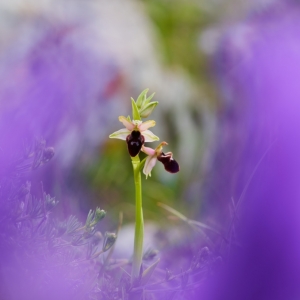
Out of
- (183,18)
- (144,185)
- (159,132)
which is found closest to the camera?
(144,185)

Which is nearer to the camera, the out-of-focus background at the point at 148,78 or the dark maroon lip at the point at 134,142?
the dark maroon lip at the point at 134,142

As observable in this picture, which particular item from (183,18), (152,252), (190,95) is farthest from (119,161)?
(152,252)

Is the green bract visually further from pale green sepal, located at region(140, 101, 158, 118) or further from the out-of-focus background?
the out-of-focus background

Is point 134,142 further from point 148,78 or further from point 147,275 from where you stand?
point 148,78

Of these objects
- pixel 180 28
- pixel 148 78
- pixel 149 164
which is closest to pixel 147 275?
pixel 149 164

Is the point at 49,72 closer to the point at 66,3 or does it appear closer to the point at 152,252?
the point at 152,252

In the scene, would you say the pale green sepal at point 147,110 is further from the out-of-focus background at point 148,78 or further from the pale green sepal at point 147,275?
the out-of-focus background at point 148,78

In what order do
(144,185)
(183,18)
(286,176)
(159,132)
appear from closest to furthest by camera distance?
(286,176) → (144,185) → (159,132) → (183,18)

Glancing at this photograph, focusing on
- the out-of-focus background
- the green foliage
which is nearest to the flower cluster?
the out-of-focus background

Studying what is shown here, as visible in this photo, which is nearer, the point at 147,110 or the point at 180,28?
the point at 147,110

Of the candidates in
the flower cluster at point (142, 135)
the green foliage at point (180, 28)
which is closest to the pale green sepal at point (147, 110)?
the flower cluster at point (142, 135)

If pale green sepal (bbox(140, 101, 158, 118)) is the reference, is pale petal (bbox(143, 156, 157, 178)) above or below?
below
